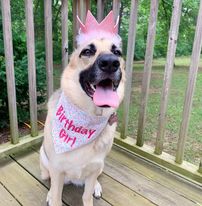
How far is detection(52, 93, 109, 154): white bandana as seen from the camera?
1627mm

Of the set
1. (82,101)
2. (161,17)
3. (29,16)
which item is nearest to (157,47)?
(161,17)

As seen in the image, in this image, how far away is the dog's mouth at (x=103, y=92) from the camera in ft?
4.77

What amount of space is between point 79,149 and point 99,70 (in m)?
0.51

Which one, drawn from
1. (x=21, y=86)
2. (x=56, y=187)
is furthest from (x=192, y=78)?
(x=21, y=86)

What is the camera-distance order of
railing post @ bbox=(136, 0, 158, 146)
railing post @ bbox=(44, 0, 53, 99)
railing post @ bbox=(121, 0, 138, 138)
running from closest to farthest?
railing post @ bbox=(136, 0, 158, 146), railing post @ bbox=(121, 0, 138, 138), railing post @ bbox=(44, 0, 53, 99)

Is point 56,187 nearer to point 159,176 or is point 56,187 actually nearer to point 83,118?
point 83,118

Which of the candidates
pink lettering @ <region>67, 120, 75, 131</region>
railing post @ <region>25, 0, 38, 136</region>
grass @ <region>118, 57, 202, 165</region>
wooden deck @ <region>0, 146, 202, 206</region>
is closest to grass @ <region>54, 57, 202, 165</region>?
grass @ <region>118, 57, 202, 165</region>

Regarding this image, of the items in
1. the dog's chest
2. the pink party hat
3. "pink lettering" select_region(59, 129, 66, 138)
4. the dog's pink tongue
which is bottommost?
the dog's chest

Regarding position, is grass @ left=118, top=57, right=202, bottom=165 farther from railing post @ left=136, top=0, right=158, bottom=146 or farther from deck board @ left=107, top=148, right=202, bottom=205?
railing post @ left=136, top=0, right=158, bottom=146

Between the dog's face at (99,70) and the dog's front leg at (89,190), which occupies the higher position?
the dog's face at (99,70)

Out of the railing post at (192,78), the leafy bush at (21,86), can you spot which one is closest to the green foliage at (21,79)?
the leafy bush at (21,86)

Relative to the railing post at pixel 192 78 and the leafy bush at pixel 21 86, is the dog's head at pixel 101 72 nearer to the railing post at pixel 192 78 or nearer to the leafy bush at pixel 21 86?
the railing post at pixel 192 78

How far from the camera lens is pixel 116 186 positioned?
2.03m

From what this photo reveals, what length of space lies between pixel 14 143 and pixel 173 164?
4.46ft
